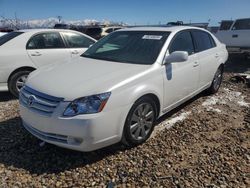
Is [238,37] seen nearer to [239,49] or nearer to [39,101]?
[239,49]

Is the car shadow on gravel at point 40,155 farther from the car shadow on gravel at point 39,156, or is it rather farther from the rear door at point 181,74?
the rear door at point 181,74

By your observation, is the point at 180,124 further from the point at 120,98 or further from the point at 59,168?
the point at 59,168

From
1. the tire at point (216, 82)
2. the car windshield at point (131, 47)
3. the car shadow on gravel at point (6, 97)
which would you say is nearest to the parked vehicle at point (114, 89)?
the car windshield at point (131, 47)

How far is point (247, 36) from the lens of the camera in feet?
32.5

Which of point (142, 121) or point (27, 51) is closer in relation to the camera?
point (142, 121)

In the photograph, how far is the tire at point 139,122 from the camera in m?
3.49

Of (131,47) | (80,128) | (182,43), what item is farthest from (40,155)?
(182,43)

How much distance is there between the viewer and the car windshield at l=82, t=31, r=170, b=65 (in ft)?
13.4

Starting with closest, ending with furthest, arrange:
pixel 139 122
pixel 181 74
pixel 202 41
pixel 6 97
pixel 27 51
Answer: pixel 139 122, pixel 181 74, pixel 202 41, pixel 27 51, pixel 6 97

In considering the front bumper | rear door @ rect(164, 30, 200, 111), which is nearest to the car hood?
the front bumper

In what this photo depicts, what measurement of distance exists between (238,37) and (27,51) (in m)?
7.78

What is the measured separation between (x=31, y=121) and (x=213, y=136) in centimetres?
265

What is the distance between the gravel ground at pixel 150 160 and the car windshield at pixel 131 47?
3.92 ft

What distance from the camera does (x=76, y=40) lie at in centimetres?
666
